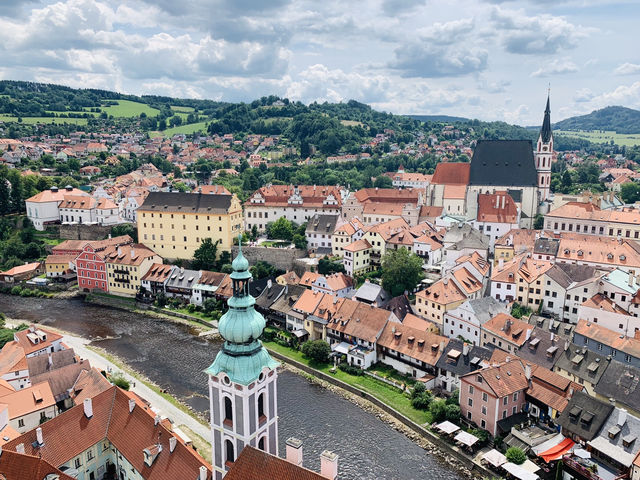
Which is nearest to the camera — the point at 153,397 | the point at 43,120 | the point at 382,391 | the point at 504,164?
the point at 153,397

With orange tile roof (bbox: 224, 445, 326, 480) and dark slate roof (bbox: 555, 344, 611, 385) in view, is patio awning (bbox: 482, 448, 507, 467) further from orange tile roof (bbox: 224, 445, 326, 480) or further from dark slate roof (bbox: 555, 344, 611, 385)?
orange tile roof (bbox: 224, 445, 326, 480)

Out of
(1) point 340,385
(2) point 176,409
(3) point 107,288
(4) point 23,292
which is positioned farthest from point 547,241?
(4) point 23,292

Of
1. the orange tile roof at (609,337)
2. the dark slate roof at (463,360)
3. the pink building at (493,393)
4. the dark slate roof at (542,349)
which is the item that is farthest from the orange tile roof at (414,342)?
the orange tile roof at (609,337)

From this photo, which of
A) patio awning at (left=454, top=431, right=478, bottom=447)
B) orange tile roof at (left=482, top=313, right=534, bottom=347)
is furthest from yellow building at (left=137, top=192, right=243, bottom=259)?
patio awning at (left=454, top=431, right=478, bottom=447)

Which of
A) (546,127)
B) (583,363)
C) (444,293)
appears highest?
(546,127)

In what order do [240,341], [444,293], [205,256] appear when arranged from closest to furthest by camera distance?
[240,341], [444,293], [205,256]

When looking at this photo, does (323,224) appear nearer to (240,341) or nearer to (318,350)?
(318,350)

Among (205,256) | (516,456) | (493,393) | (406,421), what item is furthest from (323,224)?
(516,456)

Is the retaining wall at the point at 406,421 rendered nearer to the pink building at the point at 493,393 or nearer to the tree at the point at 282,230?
the pink building at the point at 493,393
